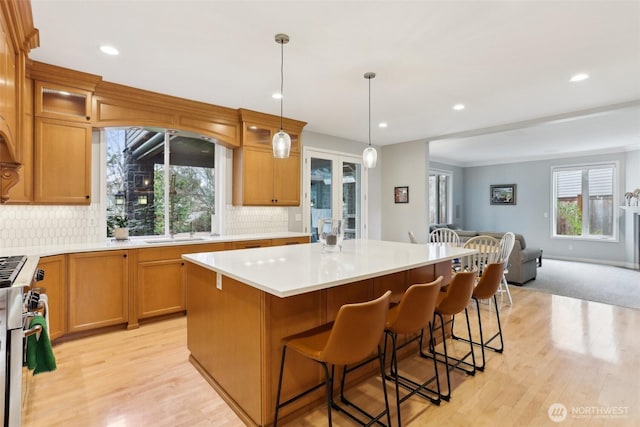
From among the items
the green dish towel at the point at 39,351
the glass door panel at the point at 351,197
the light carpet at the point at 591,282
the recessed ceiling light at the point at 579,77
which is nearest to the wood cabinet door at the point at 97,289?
the green dish towel at the point at 39,351

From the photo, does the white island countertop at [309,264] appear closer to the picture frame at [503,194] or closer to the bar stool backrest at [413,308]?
the bar stool backrest at [413,308]

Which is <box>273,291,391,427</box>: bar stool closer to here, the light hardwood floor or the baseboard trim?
the light hardwood floor

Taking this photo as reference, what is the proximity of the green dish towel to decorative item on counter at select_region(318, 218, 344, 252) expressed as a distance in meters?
1.87

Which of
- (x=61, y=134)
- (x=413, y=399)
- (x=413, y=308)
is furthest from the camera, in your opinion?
(x=61, y=134)

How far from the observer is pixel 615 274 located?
20.4 ft

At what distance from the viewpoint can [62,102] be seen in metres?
3.05

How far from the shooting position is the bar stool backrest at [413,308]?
1808mm

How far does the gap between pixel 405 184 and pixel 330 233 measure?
3.84 meters

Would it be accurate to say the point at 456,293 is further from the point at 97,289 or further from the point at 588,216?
the point at 588,216

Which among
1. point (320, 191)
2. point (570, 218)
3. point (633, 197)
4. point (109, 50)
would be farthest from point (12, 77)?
point (570, 218)

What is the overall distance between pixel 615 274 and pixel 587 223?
1.90 meters

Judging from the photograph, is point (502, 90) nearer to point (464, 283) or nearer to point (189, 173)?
point (464, 283)

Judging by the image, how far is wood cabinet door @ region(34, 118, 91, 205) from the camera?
293 cm

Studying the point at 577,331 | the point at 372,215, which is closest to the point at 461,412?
the point at 577,331
